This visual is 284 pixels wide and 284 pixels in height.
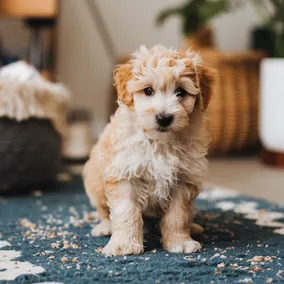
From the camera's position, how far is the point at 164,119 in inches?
55.6

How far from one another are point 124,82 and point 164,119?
17 cm

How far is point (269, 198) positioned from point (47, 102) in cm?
107

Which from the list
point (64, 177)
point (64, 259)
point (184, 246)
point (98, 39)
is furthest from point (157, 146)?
point (98, 39)

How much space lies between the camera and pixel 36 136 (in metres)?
2.36

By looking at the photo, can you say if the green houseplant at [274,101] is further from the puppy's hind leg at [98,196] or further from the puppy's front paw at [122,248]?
the puppy's front paw at [122,248]

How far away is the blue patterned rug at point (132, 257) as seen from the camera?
51.0 inches

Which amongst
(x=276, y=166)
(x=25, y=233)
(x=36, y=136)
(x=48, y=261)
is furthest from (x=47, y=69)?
(x=48, y=261)

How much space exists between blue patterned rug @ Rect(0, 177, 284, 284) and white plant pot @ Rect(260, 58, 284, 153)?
118 cm

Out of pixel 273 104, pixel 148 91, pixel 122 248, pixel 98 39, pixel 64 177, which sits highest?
pixel 98 39

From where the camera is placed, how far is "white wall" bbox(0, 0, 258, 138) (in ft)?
12.8

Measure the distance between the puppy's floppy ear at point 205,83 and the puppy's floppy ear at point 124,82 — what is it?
0.19 meters

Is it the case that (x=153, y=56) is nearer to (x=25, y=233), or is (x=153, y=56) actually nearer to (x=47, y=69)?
(x=25, y=233)

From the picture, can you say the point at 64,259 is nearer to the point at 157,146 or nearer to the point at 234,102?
the point at 157,146

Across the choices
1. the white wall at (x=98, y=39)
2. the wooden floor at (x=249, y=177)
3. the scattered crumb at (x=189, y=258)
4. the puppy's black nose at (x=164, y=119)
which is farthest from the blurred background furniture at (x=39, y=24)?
the scattered crumb at (x=189, y=258)
